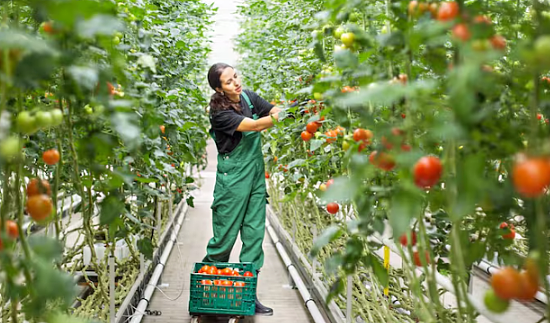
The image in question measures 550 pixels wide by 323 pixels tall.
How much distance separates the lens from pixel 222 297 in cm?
260

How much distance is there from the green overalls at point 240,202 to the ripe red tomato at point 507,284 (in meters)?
2.19

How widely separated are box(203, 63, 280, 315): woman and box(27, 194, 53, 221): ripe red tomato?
1856mm

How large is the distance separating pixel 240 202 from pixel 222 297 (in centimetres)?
56

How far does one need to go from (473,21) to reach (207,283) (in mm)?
2141

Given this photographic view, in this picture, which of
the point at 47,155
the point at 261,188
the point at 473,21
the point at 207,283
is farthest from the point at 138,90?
the point at 261,188

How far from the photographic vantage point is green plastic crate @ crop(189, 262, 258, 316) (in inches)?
102

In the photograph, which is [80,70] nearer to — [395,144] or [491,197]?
[395,144]

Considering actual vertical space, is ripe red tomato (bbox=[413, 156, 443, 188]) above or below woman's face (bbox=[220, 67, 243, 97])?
below

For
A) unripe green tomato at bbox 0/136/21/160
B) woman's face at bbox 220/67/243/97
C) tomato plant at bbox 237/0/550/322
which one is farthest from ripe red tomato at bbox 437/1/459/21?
woman's face at bbox 220/67/243/97

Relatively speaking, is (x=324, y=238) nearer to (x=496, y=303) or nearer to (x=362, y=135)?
(x=362, y=135)

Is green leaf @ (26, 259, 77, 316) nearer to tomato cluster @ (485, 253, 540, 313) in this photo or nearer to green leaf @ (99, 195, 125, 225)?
green leaf @ (99, 195, 125, 225)

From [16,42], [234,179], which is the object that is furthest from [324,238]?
[234,179]

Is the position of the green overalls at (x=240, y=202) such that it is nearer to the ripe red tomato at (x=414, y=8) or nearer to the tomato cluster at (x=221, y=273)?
the tomato cluster at (x=221, y=273)

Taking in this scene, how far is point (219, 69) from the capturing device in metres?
2.88
